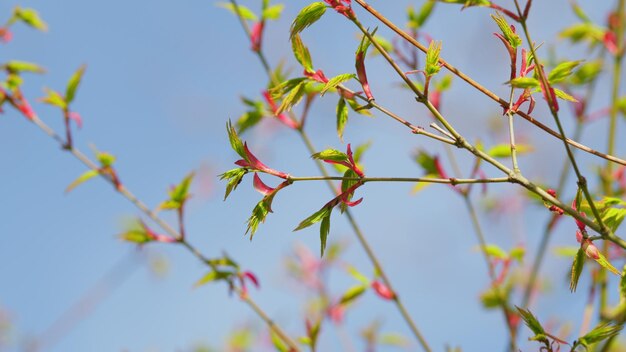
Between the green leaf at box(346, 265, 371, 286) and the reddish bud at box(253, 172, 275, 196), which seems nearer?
the reddish bud at box(253, 172, 275, 196)

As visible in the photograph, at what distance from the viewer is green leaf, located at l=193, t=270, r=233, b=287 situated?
185 cm

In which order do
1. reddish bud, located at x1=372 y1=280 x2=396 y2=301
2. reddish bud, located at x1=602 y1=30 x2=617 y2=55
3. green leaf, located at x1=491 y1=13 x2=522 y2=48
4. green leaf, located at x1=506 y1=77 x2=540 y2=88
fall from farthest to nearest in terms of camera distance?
reddish bud, located at x1=602 y1=30 x2=617 y2=55, reddish bud, located at x1=372 y1=280 x2=396 y2=301, green leaf, located at x1=491 y1=13 x2=522 y2=48, green leaf, located at x1=506 y1=77 x2=540 y2=88

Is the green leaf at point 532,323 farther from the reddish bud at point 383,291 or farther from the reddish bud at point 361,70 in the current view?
the reddish bud at point 383,291

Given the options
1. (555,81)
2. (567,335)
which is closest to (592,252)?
(555,81)

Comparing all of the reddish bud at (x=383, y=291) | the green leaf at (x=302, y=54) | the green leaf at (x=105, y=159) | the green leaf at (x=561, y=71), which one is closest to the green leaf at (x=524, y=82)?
the green leaf at (x=561, y=71)

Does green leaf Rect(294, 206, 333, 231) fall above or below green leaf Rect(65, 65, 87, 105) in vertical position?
below

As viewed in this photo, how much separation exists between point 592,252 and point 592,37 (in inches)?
59.3

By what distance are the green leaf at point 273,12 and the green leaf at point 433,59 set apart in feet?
3.56

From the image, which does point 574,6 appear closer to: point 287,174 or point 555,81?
point 555,81

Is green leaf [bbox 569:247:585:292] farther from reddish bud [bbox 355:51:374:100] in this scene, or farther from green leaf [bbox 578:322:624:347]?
reddish bud [bbox 355:51:374:100]

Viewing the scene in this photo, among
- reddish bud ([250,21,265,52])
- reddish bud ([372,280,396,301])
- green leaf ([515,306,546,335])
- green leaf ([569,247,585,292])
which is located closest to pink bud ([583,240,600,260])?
green leaf ([569,247,585,292])

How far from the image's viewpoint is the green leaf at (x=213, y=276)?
1.85 metres

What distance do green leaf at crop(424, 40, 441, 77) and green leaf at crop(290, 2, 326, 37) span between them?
0.17m

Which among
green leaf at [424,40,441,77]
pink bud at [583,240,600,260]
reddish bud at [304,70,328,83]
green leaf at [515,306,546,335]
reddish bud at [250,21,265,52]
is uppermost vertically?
reddish bud at [250,21,265,52]
